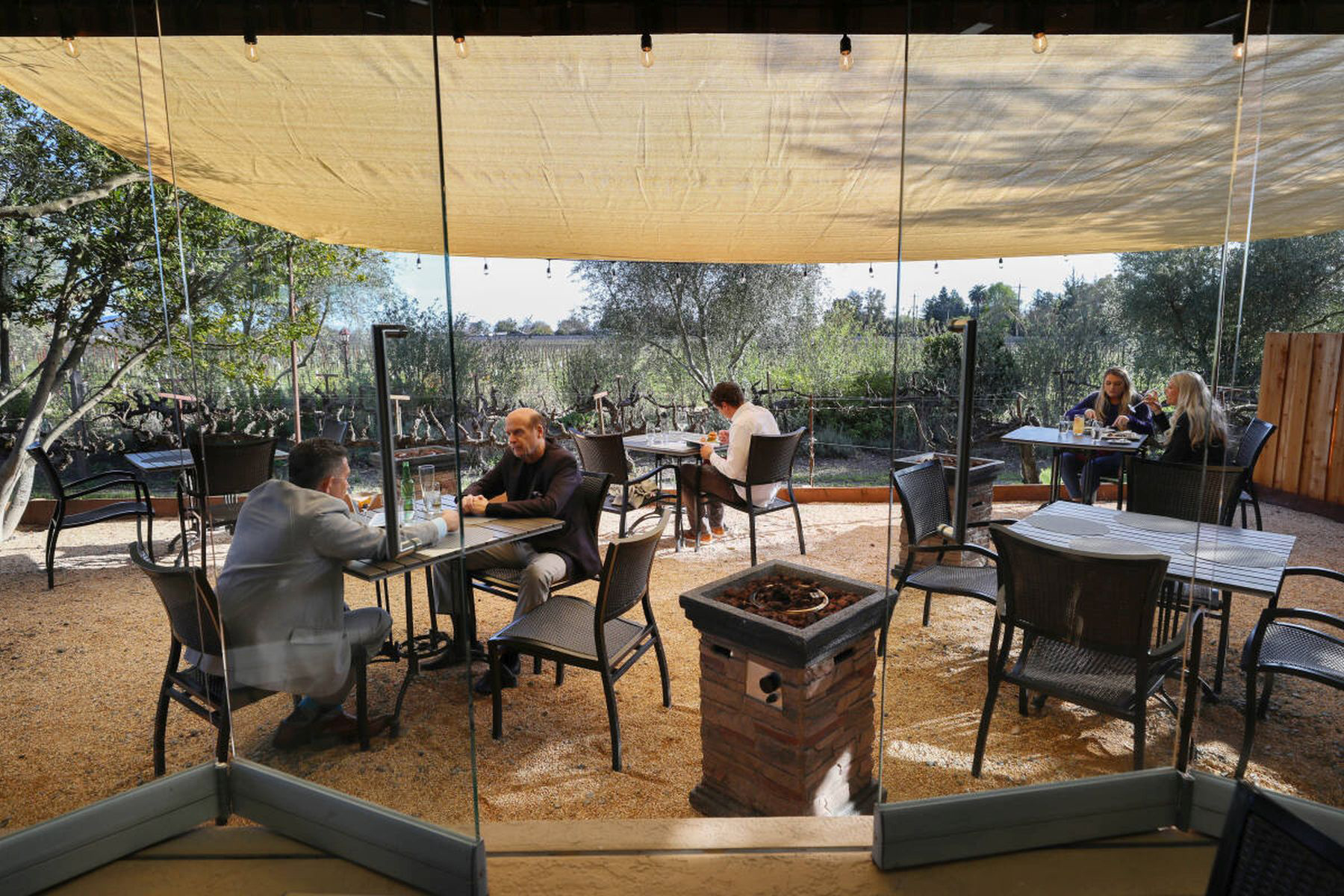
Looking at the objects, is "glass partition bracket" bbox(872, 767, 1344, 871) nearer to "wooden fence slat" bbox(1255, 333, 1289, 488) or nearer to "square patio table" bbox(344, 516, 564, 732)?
"wooden fence slat" bbox(1255, 333, 1289, 488)

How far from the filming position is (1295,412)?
7.49 feet

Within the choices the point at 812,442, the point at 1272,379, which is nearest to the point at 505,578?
the point at 1272,379

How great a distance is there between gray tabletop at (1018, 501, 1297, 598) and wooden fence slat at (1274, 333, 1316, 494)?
8.8 inches

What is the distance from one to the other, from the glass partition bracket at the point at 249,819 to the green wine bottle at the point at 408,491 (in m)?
0.74

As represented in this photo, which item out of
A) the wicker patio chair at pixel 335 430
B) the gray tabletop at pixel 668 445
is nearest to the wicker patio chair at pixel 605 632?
the wicker patio chair at pixel 335 430

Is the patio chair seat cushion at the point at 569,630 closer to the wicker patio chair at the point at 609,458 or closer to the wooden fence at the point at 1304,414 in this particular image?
the wicker patio chair at the point at 609,458

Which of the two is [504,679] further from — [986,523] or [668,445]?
[668,445]

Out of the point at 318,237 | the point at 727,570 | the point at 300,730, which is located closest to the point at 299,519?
the point at 300,730

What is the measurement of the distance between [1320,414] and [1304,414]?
0.20 metres

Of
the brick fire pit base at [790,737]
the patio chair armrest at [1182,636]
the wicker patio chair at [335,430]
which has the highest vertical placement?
the wicker patio chair at [335,430]

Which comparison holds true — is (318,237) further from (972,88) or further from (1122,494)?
(1122,494)

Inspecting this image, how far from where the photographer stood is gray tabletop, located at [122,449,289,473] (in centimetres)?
181

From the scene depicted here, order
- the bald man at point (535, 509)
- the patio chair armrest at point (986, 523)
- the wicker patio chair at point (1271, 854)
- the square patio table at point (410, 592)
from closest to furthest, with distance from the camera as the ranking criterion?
1. the wicker patio chair at point (1271, 854)
2. the square patio table at point (410, 592)
3. the patio chair armrest at point (986, 523)
4. the bald man at point (535, 509)

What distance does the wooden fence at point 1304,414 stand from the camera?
1990 millimetres
